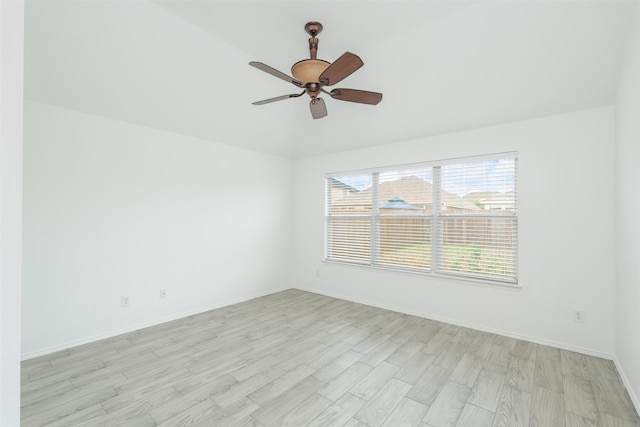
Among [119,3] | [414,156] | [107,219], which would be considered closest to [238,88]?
[119,3]

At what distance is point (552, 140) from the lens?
3.10 metres

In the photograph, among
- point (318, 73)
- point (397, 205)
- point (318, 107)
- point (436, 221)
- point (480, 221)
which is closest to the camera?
point (318, 73)

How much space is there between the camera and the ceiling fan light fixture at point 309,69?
2.28 meters

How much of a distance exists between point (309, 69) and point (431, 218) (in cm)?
266

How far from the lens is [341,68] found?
2.11 metres

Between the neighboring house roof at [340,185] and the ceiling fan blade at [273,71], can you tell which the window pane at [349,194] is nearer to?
the neighboring house roof at [340,185]

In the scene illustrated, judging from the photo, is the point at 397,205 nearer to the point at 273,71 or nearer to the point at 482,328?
the point at 482,328

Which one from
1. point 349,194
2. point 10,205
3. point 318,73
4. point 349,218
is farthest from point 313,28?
point 349,218

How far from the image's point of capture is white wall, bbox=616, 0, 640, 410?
2008mm

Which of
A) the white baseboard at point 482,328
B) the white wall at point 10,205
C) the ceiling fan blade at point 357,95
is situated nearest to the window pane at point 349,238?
the white baseboard at point 482,328

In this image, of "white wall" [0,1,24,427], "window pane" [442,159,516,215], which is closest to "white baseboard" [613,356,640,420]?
"window pane" [442,159,516,215]

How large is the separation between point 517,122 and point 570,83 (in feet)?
1.98

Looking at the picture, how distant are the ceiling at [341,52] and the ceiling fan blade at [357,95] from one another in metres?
0.64

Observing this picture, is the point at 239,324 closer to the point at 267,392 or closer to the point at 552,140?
the point at 267,392
